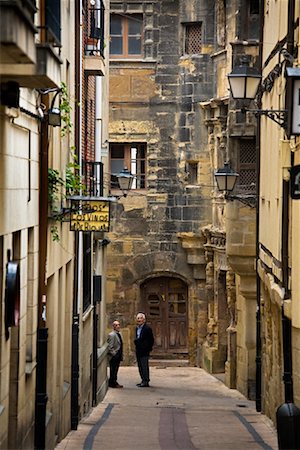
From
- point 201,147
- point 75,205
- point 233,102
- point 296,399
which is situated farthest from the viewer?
point 201,147

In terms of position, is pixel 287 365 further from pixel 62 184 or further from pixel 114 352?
pixel 114 352

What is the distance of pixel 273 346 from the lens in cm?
2008

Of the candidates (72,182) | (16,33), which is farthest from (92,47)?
(16,33)

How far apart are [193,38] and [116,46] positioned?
2095 millimetres

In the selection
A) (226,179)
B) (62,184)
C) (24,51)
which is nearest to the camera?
(24,51)

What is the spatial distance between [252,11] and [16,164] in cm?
1447

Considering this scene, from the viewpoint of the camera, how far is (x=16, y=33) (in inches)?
343

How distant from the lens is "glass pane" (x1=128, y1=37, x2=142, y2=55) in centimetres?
3288

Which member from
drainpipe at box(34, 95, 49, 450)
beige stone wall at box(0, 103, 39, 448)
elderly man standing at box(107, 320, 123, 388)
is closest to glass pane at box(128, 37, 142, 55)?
elderly man standing at box(107, 320, 123, 388)

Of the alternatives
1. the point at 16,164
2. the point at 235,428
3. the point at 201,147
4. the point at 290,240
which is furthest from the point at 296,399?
→ the point at 201,147

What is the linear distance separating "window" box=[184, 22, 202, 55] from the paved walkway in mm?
8676

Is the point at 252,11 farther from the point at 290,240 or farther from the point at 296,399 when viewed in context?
the point at 296,399

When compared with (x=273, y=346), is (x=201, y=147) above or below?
above

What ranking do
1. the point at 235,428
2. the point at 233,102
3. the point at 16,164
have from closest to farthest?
the point at 16,164, the point at 235,428, the point at 233,102
